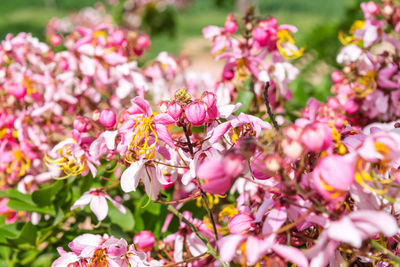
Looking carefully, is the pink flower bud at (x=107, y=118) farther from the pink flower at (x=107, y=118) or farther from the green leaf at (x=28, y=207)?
the green leaf at (x=28, y=207)

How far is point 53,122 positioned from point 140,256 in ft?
2.09

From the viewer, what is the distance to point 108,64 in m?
1.05

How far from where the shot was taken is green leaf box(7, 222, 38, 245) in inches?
32.2

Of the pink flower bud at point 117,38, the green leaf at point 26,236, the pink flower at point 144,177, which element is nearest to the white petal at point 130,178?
the pink flower at point 144,177

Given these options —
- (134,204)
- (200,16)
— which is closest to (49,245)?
(134,204)

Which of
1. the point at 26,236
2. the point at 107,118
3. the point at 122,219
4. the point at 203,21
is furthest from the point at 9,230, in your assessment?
the point at 203,21

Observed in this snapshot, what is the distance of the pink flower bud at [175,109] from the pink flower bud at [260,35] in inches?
15.6

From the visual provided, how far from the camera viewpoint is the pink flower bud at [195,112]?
54 centimetres

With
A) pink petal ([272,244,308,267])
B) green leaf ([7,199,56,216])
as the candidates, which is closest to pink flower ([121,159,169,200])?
pink petal ([272,244,308,267])

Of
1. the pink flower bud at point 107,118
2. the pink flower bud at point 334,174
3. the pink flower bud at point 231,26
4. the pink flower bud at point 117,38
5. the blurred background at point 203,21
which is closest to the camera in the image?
the pink flower bud at point 334,174

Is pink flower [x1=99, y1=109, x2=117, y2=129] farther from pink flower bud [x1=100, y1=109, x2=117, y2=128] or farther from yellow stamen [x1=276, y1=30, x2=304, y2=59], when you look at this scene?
yellow stamen [x1=276, y1=30, x2=304, y2=59]

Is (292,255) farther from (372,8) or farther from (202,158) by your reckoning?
(372,8)

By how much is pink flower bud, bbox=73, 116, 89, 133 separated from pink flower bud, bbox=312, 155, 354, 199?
44 centimetres

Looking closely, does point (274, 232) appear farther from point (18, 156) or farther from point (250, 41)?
point (18, 156)
